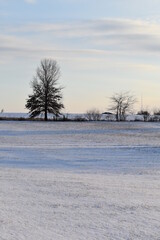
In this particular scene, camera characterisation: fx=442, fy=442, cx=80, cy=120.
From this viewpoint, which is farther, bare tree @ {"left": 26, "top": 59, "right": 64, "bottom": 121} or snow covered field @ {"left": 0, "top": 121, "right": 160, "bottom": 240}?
bare tree @ {"left": 26, "top": 59, "right": 64, "bottom": 121}

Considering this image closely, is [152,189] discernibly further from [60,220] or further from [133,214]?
[60,220]

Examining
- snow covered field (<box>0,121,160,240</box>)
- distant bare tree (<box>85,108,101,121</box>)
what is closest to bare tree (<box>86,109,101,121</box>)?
distant bare tree (<box>85,108,101,121</box>)

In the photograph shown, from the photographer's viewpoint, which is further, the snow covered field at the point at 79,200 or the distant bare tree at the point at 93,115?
the distant bare tree at the point at 93,115

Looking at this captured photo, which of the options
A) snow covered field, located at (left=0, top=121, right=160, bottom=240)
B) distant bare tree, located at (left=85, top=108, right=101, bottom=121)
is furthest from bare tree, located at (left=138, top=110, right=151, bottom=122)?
snow covered field, located at (left=0, top=121, right=160, bottom=240)

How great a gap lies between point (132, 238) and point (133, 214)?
1450 mm

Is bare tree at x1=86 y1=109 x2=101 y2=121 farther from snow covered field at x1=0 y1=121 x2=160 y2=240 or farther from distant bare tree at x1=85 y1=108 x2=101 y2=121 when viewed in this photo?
snow covered field at x1=0 y1=121 x2=160 y2=240

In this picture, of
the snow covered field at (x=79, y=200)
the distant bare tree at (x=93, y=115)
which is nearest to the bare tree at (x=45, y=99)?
the distant bare tree at (x=93, y=115)

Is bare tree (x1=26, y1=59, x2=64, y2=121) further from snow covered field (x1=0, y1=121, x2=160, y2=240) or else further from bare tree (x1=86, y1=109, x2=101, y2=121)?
snow covered field (x1=0, y1=121, x2=160, y2=240)

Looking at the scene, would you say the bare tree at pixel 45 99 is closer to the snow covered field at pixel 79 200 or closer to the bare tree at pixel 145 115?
the bare tree at pixel 145 115

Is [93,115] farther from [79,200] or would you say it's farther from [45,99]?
[79,200]

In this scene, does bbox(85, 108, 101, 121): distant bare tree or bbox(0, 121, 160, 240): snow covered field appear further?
bbox(85, 108, 101, 121): distant bare tree

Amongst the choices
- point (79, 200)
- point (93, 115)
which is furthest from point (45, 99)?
point (79, 200)

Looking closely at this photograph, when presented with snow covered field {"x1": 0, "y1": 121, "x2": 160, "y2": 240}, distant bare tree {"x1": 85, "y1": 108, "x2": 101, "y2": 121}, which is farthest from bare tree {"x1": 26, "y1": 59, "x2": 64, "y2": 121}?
snow covered field {"x1": 0, "y1": 121, "x2": 160, "y2": 240}

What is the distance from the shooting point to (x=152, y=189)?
403 inches
